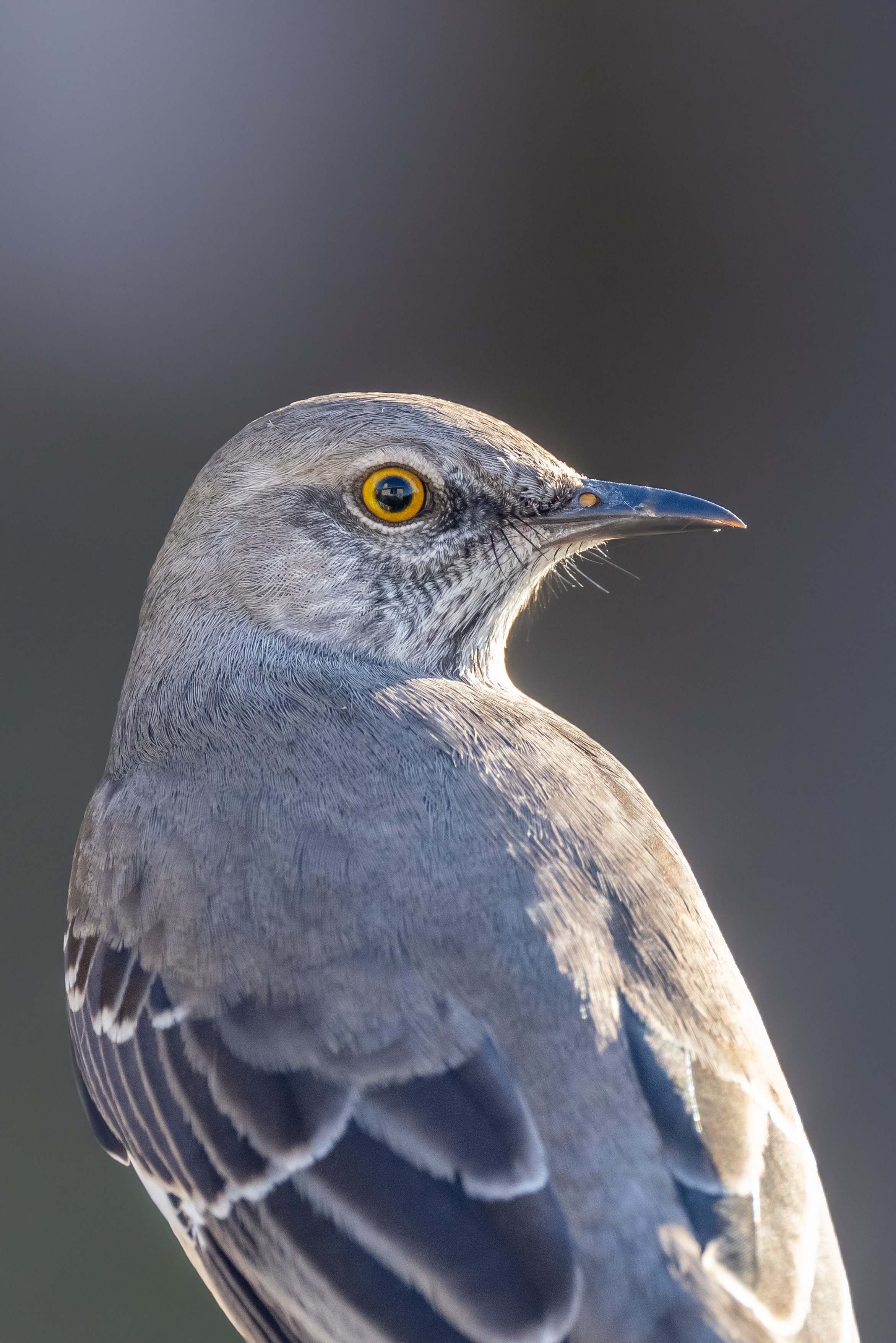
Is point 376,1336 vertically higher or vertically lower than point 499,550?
lower

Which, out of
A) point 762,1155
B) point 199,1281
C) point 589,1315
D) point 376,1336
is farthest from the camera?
point 199,1281

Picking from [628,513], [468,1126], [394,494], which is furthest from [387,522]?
[468,1126]

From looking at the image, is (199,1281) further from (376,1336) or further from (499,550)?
(499,550)

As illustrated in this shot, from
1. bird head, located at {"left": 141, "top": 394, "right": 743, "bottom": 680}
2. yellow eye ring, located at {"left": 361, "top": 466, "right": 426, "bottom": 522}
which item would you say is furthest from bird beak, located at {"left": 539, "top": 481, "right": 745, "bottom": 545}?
yellow eye ring, located at {"left": 361, "top": 466, "right": 426, "bottom": 522}

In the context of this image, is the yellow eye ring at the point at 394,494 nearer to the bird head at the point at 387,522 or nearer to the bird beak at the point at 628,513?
the bird head at the point at 387,522

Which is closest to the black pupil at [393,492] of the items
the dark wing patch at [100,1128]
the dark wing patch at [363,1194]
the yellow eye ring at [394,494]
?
the yellow eye ring at [394,494]

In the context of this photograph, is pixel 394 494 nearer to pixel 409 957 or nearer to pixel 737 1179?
pixel 409 957

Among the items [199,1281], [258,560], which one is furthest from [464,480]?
[199,1281]

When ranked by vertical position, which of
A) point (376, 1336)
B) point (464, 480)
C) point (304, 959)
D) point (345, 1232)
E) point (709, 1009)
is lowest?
point (376, 1336)
